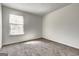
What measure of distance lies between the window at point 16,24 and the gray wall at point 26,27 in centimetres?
21

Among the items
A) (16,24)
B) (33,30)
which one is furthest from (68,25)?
(16,24)

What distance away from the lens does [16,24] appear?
3.89 m

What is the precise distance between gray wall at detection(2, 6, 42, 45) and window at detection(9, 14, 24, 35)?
8.2 inches

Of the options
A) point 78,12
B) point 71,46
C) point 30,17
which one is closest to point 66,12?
point 78,12

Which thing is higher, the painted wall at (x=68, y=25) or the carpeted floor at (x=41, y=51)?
the painted wall at (x=68, y=25)

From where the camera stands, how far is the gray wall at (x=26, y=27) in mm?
3312

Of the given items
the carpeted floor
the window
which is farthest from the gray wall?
the carpeted floor

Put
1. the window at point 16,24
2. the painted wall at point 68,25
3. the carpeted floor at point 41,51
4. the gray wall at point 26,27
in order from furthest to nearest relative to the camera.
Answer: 1. the window at point 16,24
2. the gray wall at point 26,27
3. the painted wall at point 68,25
4. the carpeted floor at point 41,51

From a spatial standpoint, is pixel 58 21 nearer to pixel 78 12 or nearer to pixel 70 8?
pixel 70 8

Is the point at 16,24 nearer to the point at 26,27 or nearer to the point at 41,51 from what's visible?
the point at 26,27

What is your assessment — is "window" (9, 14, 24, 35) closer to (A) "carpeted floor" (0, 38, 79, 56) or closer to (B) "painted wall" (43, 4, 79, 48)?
(A) "carpeted floor" (0, 38, 79, 56)

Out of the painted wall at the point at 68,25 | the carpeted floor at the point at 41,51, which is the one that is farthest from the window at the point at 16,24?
the painted wall at the point at 68,25

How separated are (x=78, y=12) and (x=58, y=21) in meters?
1.28

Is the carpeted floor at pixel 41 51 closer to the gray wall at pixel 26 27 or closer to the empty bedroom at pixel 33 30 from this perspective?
the empty bedroom at pixel 33 30
